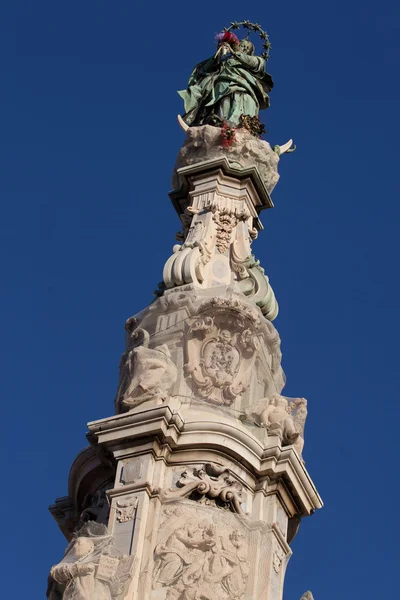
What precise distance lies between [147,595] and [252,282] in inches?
215

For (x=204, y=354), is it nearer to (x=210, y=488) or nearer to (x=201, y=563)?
(x=210, y=488)

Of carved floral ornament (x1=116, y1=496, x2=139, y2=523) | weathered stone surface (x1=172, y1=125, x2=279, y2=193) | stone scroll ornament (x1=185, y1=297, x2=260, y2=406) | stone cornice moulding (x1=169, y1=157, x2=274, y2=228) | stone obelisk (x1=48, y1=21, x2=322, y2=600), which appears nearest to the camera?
stone obelisk (x1=48, y1=21, x2=322, y2=600)

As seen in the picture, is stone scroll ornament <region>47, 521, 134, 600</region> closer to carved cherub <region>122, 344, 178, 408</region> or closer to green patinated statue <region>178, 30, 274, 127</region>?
carved cherub <region>122, 344, 178, 408</region>

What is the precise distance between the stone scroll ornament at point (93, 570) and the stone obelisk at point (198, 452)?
0.05 feet

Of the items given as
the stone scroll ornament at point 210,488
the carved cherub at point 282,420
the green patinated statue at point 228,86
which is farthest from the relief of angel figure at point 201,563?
the green patinated statue at point 228,86

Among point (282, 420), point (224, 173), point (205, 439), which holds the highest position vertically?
point (224, 173)

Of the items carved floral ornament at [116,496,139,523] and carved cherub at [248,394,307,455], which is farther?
carved cherub at [248,394,307,455]

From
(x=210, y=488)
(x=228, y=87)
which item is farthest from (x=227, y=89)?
(x=210, y=488)

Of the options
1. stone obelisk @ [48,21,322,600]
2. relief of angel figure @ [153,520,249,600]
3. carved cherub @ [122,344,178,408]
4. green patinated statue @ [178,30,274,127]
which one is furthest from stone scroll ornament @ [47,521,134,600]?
green patinated statue @ [178,30,274,127]

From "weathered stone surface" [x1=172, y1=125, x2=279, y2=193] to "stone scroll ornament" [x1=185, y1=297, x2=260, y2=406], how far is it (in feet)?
11.8

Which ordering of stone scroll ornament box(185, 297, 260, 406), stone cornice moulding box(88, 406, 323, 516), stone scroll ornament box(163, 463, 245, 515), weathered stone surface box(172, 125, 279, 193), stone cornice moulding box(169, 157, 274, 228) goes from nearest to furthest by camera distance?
stone scroll ornament box(163, 463, 245, 515), stone cornice moulding box(88, 406, 323, 516), stone scroll ornament box(185, 297, 260, 406), stone cornice moulding box(169, 157, 274, 228), weathered stone surface box(172, 125, 279, 193)

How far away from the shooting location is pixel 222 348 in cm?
1719

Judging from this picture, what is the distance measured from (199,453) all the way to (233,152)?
597 cm

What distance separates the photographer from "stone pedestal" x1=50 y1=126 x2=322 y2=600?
15.0 m
